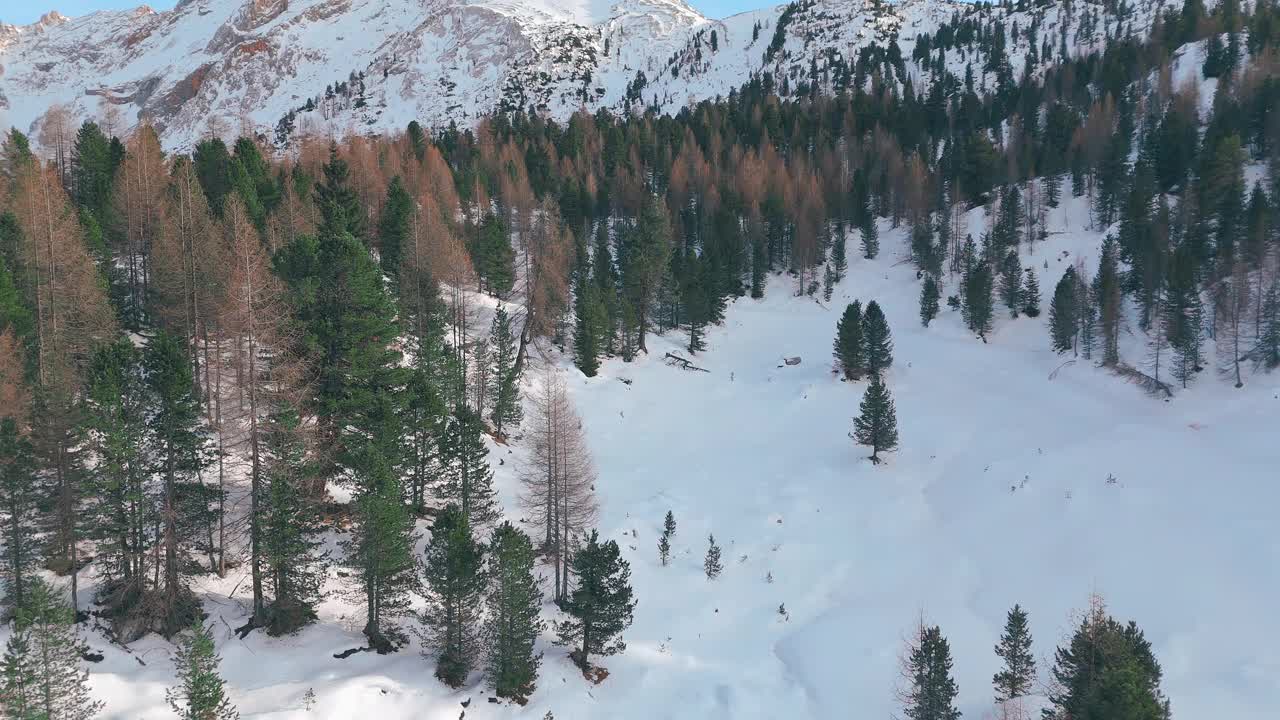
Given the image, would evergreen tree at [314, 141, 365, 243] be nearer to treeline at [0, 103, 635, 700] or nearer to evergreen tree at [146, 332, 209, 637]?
treeline at [0, 103, 635, 700]

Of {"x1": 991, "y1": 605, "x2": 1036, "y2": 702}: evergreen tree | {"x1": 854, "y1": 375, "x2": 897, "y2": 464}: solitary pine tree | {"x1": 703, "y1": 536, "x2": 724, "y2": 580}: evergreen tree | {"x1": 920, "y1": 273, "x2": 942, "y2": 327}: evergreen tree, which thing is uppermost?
{"x1": 920, "y1": 273, "x2": 942, "y2": 327}: evergreen tree

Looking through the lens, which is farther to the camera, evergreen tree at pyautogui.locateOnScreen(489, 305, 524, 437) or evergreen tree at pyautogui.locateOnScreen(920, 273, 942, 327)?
evergreen tree at pyautogui.locateOnScreen(920, 273, 942, 327)

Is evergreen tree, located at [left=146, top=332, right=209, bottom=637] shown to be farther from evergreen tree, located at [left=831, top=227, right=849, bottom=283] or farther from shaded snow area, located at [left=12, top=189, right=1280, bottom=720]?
evergreen tree, located at [left=831, top=227, right=849, bottom=283]

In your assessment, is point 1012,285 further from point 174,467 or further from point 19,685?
point 19,685

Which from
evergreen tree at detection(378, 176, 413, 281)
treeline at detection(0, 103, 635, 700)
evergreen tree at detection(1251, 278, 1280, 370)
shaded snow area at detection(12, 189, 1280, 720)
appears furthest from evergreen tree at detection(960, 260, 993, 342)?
evergreen tree at detection(378, 176, 413, 281)

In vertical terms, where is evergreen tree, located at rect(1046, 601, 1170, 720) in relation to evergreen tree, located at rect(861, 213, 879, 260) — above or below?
below

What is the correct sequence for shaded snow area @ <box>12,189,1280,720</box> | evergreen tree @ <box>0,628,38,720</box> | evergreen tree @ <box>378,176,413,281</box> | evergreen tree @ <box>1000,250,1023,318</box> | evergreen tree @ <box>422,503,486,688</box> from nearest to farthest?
1. evergreen tree @ <box>0,628,38,720</box>
2. evergreen tree @ <box>422,503,486,688</box>
3. shaded snow area @ <box>12,189,1280,720</box>
4. evergreen tree @ <box>378,176,413,281</box>
5. evergreen tree @ <box>1000,250,1023,318</box>

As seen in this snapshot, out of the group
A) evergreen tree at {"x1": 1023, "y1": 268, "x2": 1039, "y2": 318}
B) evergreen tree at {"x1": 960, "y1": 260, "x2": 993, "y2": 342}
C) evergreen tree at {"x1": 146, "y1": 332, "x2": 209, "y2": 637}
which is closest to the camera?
evergreen tree at {"x1": 146, "y1": 332, "x2": 209, "y2": 637}

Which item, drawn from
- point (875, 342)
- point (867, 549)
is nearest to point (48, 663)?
point (867, 549)
